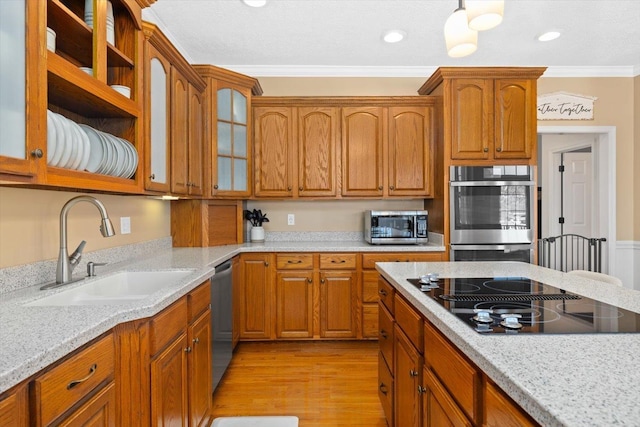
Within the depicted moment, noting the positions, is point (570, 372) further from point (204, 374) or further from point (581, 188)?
point (581, 188)

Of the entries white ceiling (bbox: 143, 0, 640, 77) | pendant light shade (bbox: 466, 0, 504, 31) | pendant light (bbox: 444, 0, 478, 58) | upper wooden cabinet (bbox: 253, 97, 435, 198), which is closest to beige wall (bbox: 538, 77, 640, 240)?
white ceiling (bbox: 143, 0, 640, 77)

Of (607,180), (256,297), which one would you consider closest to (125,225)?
(256,297)

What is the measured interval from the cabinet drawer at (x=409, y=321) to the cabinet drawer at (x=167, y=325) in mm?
979

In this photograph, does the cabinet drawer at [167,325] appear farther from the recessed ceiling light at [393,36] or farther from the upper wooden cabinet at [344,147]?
the recessed ceiling light at [393,36]

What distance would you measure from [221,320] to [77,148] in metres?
1.52

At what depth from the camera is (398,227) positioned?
344cm

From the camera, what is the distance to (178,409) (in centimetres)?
158

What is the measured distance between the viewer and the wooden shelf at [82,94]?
1306 millimetres

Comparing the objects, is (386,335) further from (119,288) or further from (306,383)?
(119,288)

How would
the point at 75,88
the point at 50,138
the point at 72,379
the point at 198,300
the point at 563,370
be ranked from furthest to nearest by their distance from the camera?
the point at 198,300
the point at 75,88
the point at 50,138
the point at 72,379
the point at 563,370

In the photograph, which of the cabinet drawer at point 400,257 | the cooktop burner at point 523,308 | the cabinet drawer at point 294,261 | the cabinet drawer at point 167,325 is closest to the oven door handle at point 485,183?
the cabinet drawer at point 400,257

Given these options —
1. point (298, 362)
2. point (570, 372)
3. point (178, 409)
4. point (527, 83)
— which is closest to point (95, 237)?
point (178, 409)

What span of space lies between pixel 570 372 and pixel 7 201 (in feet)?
6.43

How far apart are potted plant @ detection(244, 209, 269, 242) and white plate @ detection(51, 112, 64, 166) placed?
2.33 meters
